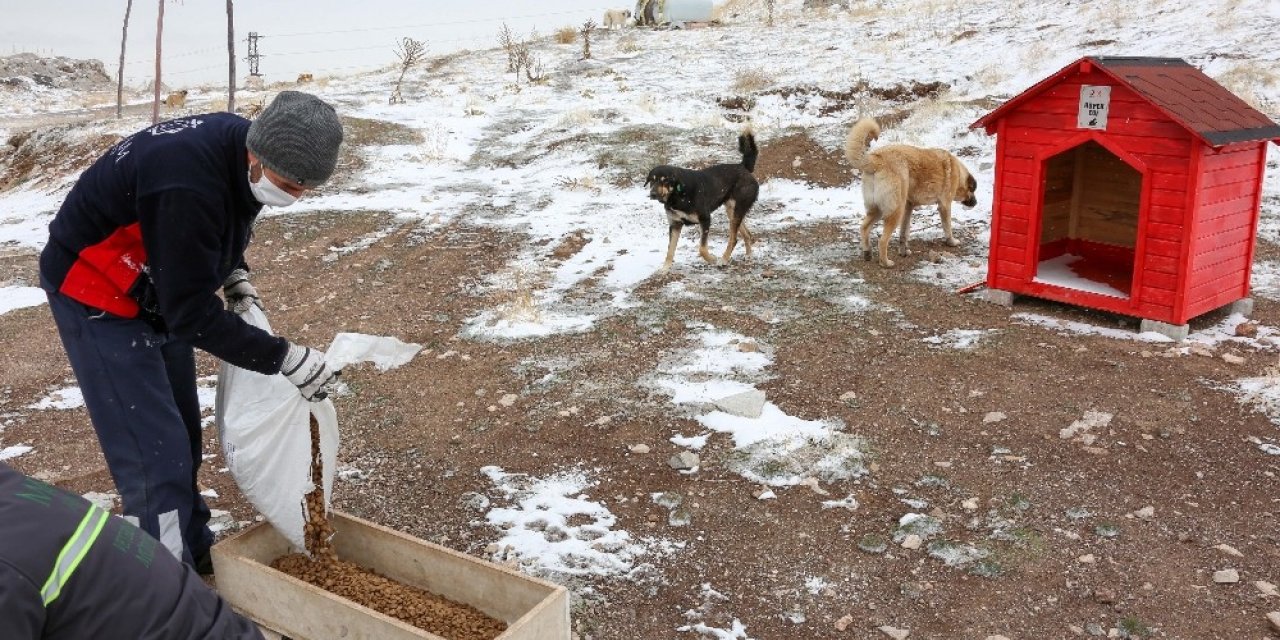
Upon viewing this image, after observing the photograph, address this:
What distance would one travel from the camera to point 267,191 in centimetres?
304

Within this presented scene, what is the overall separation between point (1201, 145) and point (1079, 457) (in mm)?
2725

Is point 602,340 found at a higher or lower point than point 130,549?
lower

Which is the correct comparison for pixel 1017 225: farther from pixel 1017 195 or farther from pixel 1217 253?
pixel 1217 253

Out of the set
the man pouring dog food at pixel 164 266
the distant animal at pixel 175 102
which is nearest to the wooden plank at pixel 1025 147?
the man pouring dog food at pixel 164 266

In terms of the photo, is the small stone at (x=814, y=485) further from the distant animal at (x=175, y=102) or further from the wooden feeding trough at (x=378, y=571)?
the distant animal at (x=175, y=102)

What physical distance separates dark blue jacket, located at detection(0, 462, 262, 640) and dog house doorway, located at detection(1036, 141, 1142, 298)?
794 cm

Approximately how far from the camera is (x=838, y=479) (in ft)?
15.6

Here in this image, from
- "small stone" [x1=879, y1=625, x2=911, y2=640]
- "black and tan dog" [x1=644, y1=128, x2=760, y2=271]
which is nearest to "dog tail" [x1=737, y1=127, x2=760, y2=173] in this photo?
"black and tan dog" [x1=644, y1=128, x2=760, y2=271]

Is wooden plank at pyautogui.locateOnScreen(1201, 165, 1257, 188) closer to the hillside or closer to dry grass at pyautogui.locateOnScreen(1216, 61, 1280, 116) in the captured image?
the hillside

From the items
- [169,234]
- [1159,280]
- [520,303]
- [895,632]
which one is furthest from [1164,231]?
[169,234]

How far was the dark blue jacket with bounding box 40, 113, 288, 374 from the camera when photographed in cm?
288

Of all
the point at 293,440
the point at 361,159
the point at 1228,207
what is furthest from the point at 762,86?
the point at 293,440

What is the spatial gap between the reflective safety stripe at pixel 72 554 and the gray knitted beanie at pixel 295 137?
165cm

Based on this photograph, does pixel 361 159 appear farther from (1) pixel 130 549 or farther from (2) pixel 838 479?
(1) pixel 130 549
